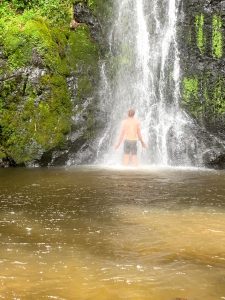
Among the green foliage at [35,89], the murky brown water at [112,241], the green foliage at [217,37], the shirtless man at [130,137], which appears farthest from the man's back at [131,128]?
the green foliage at [217,37]

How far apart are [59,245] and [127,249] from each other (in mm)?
720

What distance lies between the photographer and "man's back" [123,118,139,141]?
39.3ft

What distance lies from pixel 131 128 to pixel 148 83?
130 inches

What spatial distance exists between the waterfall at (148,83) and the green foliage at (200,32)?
800 millimetres

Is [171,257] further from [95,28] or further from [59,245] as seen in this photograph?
[95,28]

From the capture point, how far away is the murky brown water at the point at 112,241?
336 centimetres

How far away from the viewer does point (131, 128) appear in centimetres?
1201

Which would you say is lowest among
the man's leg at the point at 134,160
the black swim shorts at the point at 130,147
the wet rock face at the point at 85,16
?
the man's leg at the point at 134,160

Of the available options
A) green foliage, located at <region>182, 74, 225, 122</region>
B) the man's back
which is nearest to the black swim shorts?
the man's back

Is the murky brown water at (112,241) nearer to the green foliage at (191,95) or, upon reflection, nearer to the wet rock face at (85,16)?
the green foliage at (191,95)

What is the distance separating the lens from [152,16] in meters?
15.5

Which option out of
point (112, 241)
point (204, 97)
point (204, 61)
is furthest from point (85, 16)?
point (112, 241)

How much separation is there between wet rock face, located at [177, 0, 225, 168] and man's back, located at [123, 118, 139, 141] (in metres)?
2.79

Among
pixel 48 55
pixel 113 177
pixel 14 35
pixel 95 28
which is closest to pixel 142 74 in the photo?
pixel 95 28
